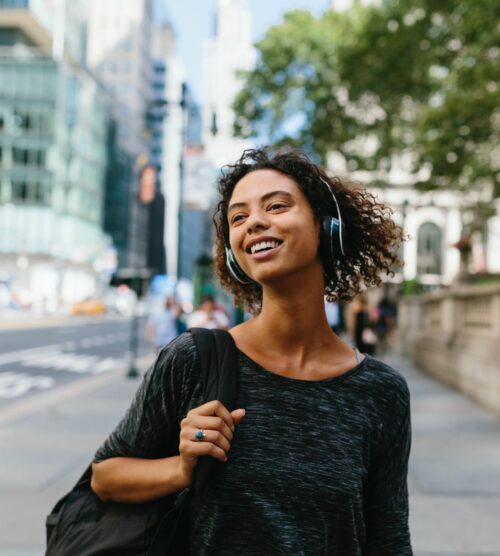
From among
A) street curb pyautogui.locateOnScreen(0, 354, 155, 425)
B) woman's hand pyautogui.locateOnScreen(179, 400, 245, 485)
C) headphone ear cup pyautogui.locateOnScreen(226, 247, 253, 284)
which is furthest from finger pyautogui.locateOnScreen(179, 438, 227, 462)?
street curb pyautogui.locateOnScreen(0, 354, 155, 425)

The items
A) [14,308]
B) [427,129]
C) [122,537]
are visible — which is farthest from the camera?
[14,308]

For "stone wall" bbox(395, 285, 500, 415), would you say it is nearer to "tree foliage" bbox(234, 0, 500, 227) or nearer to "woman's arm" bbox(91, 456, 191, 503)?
"tree foliage" bbox(234, 0, 500, 227)

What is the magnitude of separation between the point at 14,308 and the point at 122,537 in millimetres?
63500

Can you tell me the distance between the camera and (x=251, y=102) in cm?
3484

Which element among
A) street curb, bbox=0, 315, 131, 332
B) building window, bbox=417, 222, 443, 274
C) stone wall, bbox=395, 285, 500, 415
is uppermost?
building window, bbox=417, 222, 443, 274

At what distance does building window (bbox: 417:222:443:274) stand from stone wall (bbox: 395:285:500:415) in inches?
1640

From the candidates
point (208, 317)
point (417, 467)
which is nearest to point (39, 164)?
point (208, 317)

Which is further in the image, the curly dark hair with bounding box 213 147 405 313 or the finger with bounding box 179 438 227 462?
the curly dark hair with bounding box 213 147 405 313

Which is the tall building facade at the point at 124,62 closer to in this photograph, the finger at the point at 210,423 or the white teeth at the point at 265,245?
the white teeth at the point at 265,245

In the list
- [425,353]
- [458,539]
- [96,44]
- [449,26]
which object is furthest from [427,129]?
[96,44]

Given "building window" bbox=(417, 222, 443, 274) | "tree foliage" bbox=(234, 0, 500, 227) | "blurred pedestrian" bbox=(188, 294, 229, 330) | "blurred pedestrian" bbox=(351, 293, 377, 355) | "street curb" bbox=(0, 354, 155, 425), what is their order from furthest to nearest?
1. "building window" bbox=(417, 222, 443, 274)
2. "tree foliage" bbox=(234, 0, 500, 227)
3. "blurred pedestrian" bbox=(351, 293, 377, 355)
4. "blurred pedestrian" bbox=(188, 294, 229, 330)
5. "street curb" bbox=(0, 354, 155, 425)

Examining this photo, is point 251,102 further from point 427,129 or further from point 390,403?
point 390,403

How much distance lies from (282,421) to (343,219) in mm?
629

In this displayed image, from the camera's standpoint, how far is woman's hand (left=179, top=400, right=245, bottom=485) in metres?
1.60
